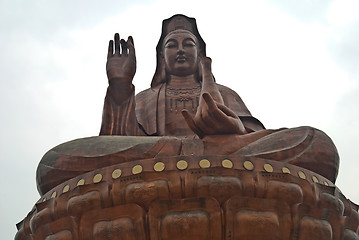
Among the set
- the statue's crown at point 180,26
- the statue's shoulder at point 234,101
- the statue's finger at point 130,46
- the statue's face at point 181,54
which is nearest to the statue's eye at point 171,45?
the statue's face at point 181,54

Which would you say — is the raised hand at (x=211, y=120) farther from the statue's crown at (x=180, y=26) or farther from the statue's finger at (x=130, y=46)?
the statue's crown at (x=180, y=26)

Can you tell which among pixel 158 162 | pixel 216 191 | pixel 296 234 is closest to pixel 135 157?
pixel 158 162

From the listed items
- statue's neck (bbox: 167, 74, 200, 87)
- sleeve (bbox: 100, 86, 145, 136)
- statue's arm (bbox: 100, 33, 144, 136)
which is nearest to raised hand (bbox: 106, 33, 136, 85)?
statue's arm (bbox: 100, 33, 144, 136)

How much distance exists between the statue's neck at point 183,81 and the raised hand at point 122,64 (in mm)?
1447

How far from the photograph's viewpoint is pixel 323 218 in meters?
4.80

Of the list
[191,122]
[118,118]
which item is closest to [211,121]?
[191,122]

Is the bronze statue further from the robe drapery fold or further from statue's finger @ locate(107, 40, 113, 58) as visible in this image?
statue's finger @ locate(107, 40, 113, 58)

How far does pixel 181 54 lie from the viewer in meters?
7.82

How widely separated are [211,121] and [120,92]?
1292 millimetres

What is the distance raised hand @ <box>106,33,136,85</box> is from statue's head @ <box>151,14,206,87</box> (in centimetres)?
138

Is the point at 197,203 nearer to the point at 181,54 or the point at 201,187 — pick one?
the point at 201,187

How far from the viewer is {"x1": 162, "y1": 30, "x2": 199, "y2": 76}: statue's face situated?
7.82 metres

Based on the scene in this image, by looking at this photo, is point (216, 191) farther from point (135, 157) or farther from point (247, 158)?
point (135, 157)

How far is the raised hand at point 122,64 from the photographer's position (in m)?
6.33
